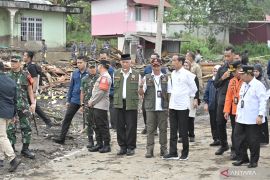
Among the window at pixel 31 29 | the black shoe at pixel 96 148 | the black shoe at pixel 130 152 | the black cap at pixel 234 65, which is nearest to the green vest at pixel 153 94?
the black shoe at pixel 130 152

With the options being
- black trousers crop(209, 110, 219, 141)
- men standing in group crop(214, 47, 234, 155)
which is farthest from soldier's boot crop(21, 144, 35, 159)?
black trousers crop(209, 110, 219, 141)

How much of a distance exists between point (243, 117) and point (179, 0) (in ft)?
144

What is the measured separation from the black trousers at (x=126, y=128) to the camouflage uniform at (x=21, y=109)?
5.85 ft

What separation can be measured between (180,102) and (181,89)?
25 cm

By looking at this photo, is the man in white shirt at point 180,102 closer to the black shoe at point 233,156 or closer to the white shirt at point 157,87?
the white shirt at point 157,87

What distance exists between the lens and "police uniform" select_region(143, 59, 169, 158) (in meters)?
8.40

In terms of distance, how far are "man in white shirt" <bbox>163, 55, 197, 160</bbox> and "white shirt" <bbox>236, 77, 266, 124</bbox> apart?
44.0 inches

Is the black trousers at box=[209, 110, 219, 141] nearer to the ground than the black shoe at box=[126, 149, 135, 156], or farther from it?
farther from it

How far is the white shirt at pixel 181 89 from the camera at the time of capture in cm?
811

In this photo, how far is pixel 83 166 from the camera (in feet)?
25.7

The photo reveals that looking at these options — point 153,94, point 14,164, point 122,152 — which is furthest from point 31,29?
point 14,164

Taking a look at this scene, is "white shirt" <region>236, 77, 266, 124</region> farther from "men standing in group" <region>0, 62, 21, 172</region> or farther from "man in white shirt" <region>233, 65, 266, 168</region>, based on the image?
"men standing in group" <region>0, 62, 21, 172</region>

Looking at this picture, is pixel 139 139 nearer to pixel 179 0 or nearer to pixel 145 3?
pixel 145 3

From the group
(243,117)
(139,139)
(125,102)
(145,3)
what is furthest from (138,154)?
(145,3)
